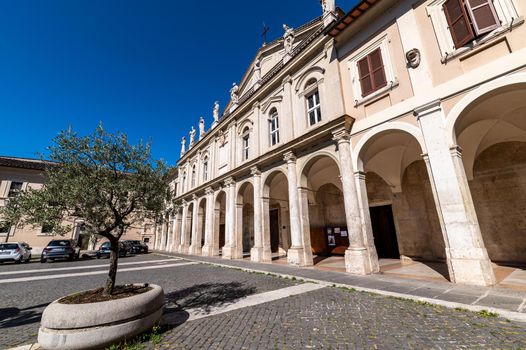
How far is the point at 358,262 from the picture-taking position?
802 cm

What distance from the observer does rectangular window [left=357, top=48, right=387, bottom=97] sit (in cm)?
891

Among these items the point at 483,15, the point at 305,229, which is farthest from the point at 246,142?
the point at 483,15

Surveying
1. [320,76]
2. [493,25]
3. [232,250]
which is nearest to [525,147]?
[493,25]

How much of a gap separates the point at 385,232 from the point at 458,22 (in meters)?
9.70

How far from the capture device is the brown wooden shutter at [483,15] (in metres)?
6.34

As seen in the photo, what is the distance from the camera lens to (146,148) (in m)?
5.52

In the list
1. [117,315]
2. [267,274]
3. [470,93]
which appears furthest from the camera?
[267,274]

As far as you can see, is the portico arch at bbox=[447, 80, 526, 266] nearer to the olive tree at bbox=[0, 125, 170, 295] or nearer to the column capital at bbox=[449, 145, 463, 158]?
the column capital at bbox=[449, 145, 463, 158]

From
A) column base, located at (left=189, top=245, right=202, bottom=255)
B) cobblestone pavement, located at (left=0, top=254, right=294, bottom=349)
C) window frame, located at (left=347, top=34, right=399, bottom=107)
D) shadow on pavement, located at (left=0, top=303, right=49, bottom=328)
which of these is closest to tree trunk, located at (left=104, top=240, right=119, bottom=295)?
cobblestone pavement, located at (left=0, top=254, right=294, bottom=349)

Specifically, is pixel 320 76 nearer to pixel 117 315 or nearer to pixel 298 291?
pixel 298 291

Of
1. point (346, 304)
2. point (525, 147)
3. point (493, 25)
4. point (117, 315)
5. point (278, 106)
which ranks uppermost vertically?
point (278, 106)

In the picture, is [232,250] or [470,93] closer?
[470,93]

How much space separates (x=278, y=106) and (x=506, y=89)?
9.52 metres

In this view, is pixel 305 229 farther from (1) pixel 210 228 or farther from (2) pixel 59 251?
(2) pixel 59 251
